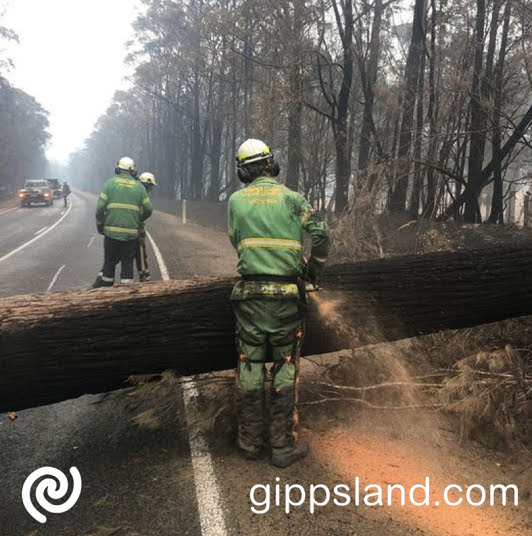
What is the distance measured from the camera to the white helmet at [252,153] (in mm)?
3637

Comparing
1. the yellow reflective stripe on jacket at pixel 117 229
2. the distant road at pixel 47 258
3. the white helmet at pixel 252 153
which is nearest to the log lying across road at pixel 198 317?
the white helmet at pixel 252 153

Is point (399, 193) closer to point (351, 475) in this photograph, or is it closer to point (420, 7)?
point (420, 7)

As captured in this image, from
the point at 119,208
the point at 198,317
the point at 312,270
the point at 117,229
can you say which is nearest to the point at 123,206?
the point at 119,208

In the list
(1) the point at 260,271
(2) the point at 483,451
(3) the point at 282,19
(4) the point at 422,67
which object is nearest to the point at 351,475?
(2) the point at 483,451

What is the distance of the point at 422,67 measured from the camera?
13242 mm

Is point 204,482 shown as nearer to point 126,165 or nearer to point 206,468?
point 206,468

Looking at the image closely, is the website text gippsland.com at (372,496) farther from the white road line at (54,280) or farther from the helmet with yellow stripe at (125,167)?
the white road line at (54,280)

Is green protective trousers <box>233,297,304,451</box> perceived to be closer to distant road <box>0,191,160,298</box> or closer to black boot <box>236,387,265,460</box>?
black boot <box>236,387,265,460</box>

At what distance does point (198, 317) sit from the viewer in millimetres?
3746

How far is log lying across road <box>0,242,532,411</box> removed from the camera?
135 inches

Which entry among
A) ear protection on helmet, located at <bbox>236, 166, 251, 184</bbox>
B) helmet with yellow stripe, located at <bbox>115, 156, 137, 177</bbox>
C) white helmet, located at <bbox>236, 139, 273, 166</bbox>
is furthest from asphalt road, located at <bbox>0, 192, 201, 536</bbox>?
helmet with yellow stripe, located at <bbox>115, 156, 137, 177</bbox>

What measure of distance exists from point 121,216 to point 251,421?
409 cm

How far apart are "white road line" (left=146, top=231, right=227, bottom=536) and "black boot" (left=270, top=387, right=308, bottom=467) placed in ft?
1.56

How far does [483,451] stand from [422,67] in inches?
478
